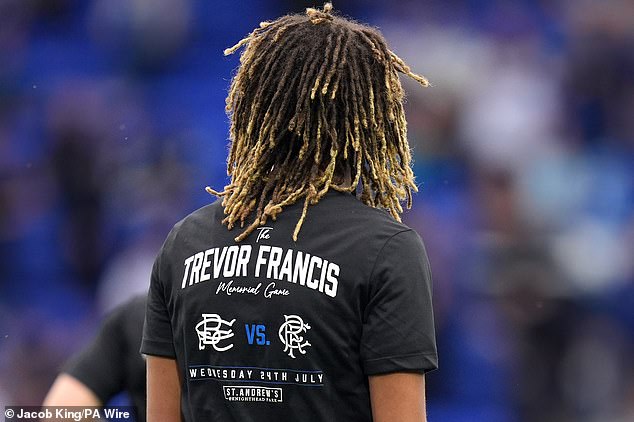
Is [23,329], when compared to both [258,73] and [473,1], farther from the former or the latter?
[258,73]

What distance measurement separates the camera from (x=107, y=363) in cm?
254

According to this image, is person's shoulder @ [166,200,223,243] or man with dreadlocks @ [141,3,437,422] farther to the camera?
person's shoulder @ [166,200,223,243]

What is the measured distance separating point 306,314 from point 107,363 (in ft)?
4.23

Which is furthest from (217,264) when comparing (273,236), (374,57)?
(374,57)

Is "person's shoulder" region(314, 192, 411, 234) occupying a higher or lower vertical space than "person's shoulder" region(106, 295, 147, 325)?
Result: higher

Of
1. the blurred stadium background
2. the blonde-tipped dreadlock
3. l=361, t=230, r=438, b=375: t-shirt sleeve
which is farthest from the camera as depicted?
the blurred stadium background

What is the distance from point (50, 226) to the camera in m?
5.51

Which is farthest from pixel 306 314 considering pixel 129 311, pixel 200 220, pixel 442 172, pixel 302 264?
pixel 442 172

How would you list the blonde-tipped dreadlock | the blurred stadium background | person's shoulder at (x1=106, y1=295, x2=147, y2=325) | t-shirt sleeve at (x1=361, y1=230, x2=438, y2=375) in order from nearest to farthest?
t-shirt sleeve at (x1=361, y1=230, x2=438, y2=375) < the blonde-tipped dreadlock < person's shoulder at (x1=106, y1=295, x2=147, y2=325) < the blurred stadium background

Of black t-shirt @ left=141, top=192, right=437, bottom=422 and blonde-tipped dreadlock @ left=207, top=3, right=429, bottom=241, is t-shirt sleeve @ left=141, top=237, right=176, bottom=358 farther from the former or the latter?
blonde-tipped dreadlock @ left=207, top=3, right=429, bottom=241

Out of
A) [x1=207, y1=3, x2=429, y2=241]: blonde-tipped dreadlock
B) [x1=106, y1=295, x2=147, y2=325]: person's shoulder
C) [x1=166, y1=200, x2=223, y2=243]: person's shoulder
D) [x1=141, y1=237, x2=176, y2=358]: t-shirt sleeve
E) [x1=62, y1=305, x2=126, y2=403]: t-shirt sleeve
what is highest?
[x1=207, y1=3, x2=429, y2=241]: blonde-tipped dreadlock

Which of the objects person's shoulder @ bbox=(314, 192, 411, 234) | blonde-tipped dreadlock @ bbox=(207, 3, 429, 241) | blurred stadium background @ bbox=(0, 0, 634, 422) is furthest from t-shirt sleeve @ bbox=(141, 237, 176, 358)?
blurred stadium background @ bbox=(0, 0, 634, 422)

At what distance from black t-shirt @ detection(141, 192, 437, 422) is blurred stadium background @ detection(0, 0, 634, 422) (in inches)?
116

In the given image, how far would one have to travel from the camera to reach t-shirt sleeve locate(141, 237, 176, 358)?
155cm
